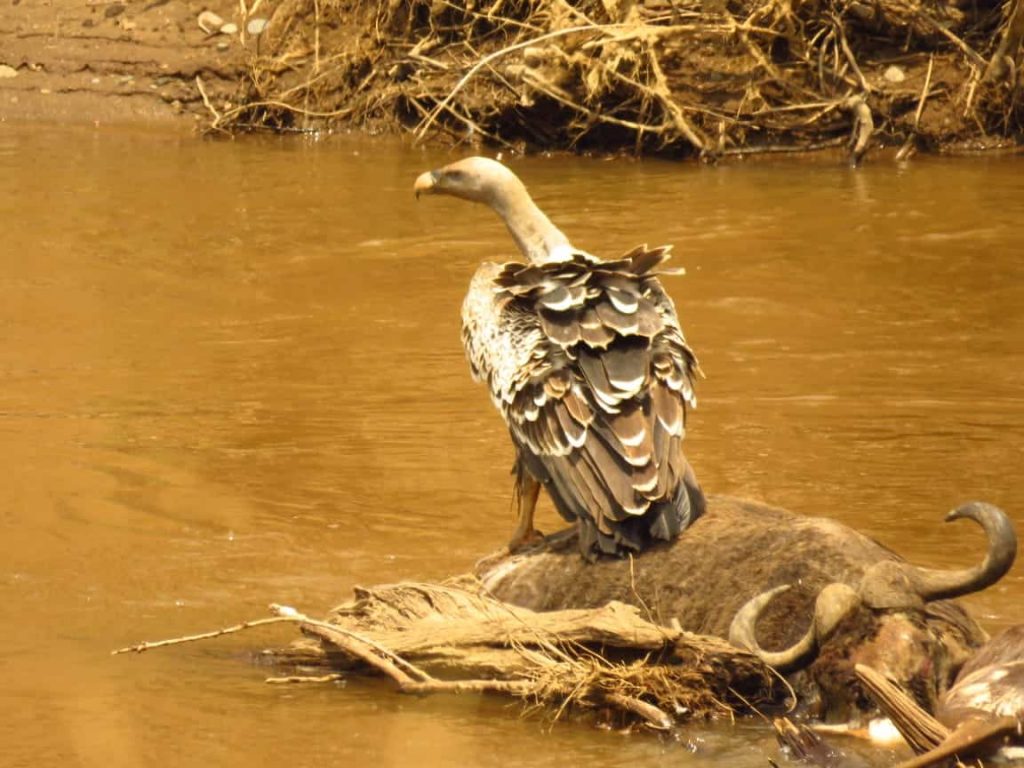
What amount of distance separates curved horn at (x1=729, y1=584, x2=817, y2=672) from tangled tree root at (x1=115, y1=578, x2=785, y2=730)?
0.04 m

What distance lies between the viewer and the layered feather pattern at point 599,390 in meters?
5.13

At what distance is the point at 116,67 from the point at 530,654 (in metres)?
10.0

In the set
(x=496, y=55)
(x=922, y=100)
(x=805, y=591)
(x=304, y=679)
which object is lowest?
(x=304, y=679)

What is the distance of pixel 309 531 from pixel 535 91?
6675 millimetres

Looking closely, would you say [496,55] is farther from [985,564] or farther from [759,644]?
[985,564]

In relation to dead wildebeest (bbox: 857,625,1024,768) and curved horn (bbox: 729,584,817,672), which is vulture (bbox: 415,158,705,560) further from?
dead wildebeest (bbox: 857,625,1024,768)

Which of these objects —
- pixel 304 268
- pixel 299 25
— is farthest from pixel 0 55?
pixel 304 268

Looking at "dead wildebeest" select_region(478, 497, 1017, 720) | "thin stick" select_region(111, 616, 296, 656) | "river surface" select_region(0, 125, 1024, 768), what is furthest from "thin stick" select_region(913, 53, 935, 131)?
"thin stick" select_region(111, 616, 296, 656)

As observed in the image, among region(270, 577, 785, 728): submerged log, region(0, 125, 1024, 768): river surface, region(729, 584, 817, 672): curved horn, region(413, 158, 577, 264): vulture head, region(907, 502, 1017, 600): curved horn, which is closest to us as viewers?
region(907, 502, 1017, 600): curved horn

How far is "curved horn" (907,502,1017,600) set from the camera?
14.5 feet

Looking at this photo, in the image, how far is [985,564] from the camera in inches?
174

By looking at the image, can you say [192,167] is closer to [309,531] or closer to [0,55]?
[0,55]

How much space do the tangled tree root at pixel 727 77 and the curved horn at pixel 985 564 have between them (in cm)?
777

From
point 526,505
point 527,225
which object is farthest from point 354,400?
point 526,505
